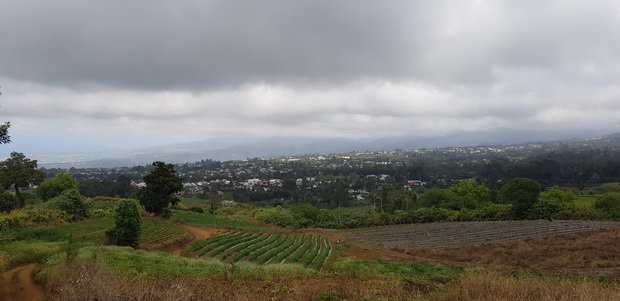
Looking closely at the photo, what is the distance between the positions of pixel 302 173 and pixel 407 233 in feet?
389

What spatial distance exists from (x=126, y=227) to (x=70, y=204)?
45.4ft

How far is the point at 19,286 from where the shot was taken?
10883 millimetres

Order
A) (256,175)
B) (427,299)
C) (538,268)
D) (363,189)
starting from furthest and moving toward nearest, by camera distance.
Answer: (256,175) → (363,189) → (538,268) → (427,299)

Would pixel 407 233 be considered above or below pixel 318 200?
above

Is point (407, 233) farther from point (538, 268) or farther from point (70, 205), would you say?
point (70, 205)

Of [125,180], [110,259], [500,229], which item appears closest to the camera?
[110,259]

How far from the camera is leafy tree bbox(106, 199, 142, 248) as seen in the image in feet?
66.5

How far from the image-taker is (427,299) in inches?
308

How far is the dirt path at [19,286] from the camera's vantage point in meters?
9.95

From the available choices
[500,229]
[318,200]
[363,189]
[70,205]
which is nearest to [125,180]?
[318,200]

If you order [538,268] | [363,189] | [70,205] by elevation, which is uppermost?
[70,205]

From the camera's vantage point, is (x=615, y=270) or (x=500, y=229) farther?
(x=500, y=229)

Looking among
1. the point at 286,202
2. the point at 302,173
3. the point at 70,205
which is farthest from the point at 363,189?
the point at 70,205

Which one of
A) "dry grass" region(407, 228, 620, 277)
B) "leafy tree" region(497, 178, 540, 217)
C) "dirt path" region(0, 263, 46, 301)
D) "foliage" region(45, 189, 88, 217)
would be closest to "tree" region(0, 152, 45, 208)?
"foliage" region(45, 189, 88, 217)
